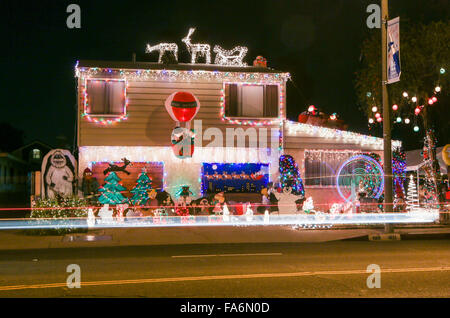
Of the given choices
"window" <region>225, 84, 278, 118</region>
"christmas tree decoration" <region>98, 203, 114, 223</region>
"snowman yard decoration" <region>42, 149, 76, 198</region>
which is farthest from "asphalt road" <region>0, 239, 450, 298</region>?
"window" <region>225, 84, 278, 118</region>

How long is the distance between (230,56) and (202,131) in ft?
12.4

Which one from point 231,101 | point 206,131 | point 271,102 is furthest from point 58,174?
point 271,102

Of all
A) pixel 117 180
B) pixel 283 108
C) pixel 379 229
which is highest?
pixel 283 108

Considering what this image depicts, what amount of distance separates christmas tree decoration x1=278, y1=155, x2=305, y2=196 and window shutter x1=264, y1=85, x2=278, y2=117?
89.9 inches

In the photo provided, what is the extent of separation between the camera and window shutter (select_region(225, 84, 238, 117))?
71.1 feet

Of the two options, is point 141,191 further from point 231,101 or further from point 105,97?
point 231,101

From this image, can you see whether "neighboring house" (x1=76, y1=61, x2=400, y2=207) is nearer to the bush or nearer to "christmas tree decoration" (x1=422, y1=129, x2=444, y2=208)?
"christmas tree decoration" (x1=422, y1=129, x2=444, y2=208)

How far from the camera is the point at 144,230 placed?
17.2 meters

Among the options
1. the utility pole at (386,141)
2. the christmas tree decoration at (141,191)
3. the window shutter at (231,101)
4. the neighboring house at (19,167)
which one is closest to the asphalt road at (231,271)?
the utility pole at (386,141)

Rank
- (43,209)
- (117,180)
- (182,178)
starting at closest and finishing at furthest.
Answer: (43,209), (117,180), (182,178)

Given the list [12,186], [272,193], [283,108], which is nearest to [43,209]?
[272,193]

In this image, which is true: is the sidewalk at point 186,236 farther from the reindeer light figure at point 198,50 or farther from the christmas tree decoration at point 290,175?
the reindeer light figure at point 198,50

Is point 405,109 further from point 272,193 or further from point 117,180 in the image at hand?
point 117,180

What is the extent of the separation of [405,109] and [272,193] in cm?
788
